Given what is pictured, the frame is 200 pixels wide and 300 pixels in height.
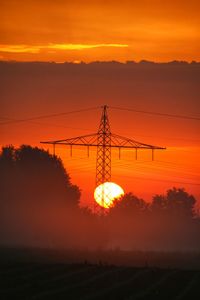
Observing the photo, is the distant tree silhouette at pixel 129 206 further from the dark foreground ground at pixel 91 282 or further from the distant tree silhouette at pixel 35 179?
the dark foreground ground at pixel 91 282

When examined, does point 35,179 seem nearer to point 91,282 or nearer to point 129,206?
point 129,206

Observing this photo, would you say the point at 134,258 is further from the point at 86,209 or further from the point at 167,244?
the point at 167,244

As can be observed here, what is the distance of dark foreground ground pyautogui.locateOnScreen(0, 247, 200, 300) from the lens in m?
46.8

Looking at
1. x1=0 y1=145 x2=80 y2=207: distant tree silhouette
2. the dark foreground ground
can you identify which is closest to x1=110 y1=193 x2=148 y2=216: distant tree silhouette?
x1=0 y1=145 x2=80 y2=207: distant tree silhouette

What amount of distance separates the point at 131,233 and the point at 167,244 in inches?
325

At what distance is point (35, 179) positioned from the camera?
147 meters

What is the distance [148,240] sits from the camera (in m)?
176

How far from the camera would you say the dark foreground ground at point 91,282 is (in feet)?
153

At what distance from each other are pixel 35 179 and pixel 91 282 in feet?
309

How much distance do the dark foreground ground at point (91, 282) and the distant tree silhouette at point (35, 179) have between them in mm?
79660

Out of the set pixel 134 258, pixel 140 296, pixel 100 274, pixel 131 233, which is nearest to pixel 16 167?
pixel 131 233

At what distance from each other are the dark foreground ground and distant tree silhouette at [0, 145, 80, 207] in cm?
7966

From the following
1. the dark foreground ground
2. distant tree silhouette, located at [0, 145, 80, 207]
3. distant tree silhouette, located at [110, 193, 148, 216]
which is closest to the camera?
the dark foreground ground

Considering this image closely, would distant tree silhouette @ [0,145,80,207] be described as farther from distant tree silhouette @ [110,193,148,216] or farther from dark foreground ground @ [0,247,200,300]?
dark foreground ground @ [0,247,200,300]
